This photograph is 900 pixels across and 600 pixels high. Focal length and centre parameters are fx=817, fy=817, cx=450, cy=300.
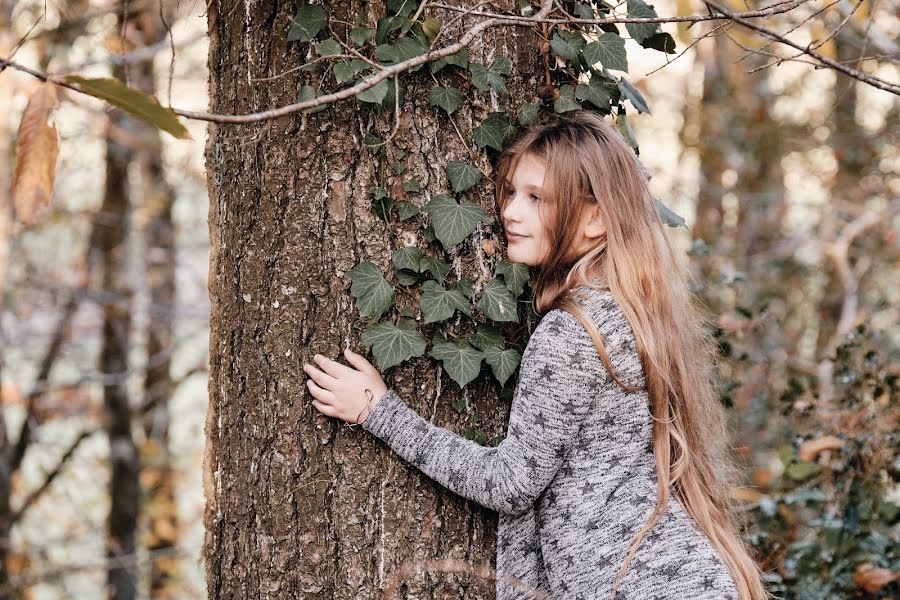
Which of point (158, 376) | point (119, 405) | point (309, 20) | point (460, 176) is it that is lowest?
point (460, 176)

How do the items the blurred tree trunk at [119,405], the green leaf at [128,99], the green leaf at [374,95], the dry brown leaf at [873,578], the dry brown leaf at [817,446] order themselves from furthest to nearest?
the blurred tree trunk at [119,405]
the dry brown leaf at [817,446]
the dry brown leaf at [873,578]
the green leaf at [374,95]
the green leaf at [128,99]

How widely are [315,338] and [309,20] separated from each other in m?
0.73

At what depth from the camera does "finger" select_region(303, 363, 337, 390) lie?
1852mm

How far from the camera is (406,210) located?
1884 millimetres

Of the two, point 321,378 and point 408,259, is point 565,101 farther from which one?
point 321,378

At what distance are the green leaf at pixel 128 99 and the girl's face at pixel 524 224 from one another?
0.98 meters

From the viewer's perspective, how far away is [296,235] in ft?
6.23

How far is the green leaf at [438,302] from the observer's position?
1.86m

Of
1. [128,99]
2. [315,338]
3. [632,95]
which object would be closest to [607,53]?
[632,95]

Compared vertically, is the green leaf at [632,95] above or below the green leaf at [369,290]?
above

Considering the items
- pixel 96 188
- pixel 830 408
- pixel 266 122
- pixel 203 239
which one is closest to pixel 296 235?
pixel 266 122

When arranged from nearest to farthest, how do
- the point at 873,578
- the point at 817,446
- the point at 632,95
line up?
the point at 632,95 < the point at 873,578 < the point at 817,446

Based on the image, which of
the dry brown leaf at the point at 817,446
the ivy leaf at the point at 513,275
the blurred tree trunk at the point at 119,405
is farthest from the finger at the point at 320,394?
the blurred tree trunk at the point at 119,405

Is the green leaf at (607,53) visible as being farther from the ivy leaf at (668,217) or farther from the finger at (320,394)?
the finger at (320,394)
